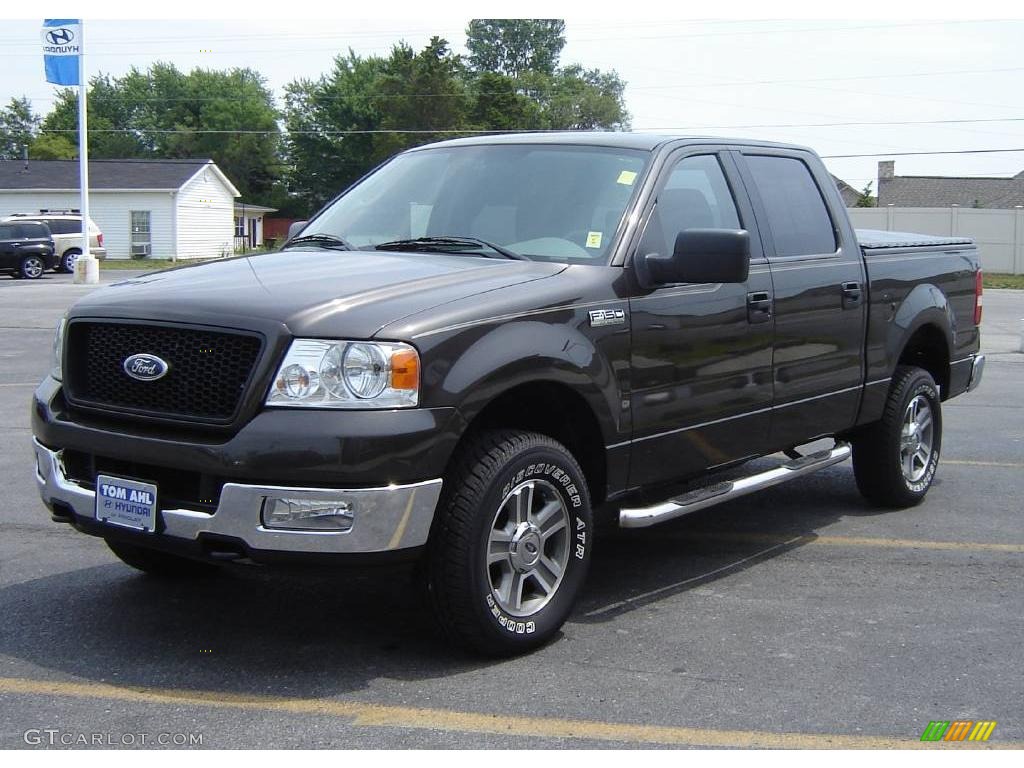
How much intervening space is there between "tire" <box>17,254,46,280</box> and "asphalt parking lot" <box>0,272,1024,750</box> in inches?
1277

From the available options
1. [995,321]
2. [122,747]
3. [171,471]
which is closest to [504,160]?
[171,471]

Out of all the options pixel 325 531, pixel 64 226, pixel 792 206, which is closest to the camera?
pixel 325 531

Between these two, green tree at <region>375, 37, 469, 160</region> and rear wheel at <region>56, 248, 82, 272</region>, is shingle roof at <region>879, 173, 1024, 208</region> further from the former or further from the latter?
rear wheel at <region>56, 248, 82, 272</region>

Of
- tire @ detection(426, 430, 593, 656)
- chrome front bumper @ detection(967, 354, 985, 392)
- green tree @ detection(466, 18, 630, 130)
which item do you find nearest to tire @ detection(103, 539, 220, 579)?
tire @ detection(426, 430, 593, 656)

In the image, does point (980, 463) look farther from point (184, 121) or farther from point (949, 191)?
point (184, 121)

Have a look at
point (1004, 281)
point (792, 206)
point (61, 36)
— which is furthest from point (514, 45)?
point (792, 206)

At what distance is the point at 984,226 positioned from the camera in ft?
167

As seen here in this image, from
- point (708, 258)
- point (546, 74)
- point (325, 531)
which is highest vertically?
point (546, 74)

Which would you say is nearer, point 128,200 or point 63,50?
point 63,50

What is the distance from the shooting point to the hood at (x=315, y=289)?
4.25 metres

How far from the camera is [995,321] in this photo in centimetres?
2400

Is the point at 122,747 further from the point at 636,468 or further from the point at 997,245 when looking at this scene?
the point at 997,245

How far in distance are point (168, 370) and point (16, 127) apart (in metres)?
110

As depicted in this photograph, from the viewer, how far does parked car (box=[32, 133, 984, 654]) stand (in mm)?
4160
